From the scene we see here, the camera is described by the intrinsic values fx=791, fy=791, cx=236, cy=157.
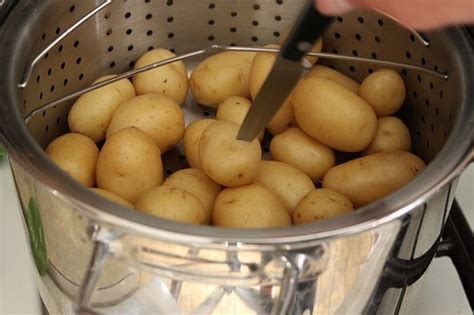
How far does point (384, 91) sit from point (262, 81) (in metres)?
0.11

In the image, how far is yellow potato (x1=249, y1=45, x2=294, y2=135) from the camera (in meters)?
0.68

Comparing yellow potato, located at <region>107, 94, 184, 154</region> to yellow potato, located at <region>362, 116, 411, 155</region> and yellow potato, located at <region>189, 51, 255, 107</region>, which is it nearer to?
yellow potato, located at <region>189, 51, 255, 107</region>

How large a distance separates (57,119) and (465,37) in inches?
13.8

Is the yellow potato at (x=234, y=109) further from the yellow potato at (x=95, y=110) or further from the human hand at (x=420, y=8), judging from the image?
the human hand at (x=420, y=8)

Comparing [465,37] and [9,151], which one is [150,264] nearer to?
[9,151]

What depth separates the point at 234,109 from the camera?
26.8 inches

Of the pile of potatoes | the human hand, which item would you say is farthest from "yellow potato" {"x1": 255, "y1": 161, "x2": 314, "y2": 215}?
the human hand

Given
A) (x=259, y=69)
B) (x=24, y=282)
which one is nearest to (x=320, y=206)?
(x=259, y=69)

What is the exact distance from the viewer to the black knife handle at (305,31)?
44 centimetres

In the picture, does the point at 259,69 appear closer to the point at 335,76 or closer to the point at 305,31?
the point at 335,76

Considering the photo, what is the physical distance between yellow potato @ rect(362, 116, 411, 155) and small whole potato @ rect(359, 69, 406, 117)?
12 millimetres

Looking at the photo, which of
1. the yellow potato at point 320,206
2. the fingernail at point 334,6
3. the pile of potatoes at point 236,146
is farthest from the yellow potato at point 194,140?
the fingernail at point 334,6

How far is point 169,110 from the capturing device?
667 mm

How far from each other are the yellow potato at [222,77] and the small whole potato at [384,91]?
11 cm
